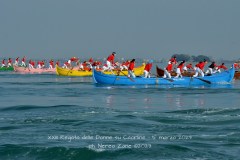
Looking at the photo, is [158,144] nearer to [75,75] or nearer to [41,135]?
[41,135]

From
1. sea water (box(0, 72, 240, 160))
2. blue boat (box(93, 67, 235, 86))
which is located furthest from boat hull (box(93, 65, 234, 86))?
sea water (box(0, 72, 240, 160))

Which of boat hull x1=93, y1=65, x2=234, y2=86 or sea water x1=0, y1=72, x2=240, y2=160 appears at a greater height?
sea water x1=0, y1=72, x2=240, y2=160

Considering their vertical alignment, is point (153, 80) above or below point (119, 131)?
below

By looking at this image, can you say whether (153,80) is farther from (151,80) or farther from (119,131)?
(119,131)

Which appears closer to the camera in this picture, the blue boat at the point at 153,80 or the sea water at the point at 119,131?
the sea water at the point at 119,131

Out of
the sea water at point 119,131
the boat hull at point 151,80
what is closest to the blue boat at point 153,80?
the boat hull at point 151,80

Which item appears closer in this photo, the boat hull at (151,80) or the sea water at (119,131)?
the sea water at (119,131)

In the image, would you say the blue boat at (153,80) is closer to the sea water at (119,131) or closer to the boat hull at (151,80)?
the boat hull at (151,80)

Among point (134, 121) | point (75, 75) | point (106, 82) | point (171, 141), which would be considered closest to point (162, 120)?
point (134, 121)

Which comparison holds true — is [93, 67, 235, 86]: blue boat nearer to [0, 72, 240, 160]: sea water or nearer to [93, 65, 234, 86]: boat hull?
[93, 65, 234, 86]: boat hull

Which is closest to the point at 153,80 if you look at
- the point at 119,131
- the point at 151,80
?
the point at 151,80

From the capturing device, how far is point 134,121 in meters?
23.2

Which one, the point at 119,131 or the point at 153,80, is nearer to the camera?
the point at 119,131

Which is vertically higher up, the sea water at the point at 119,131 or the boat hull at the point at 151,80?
the sea water at the point at 119,131
